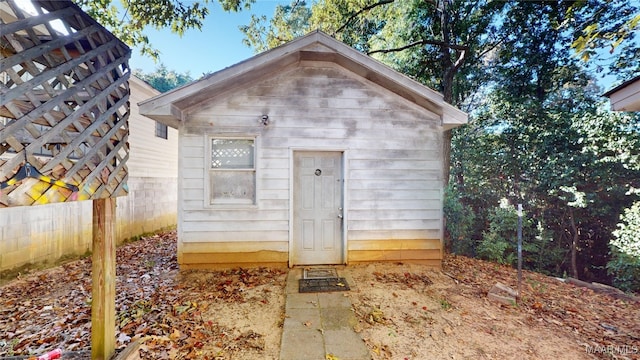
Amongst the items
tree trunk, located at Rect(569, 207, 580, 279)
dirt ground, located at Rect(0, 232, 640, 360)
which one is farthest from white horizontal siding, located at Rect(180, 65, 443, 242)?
tree trunk, located at Rect(569, 207, 580, 279)

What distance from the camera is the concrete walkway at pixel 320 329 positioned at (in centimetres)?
282

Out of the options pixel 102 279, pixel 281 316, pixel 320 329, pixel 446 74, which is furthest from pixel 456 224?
pixel 102 279

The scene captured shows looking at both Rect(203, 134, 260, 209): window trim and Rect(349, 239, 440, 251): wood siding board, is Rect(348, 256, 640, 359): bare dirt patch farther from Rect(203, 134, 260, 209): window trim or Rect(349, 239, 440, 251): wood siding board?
Rect(203, 134, 260, 209): window trim

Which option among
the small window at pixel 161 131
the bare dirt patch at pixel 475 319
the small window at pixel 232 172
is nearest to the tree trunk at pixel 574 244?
the bare dirt patch at pixel 475 319

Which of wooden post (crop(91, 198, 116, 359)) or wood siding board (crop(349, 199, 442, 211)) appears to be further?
wood siding board (crop(349, 199, 442, 211))

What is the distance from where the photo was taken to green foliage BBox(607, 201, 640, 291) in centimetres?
734

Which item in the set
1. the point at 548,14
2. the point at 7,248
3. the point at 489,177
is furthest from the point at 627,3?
the point at 7,248

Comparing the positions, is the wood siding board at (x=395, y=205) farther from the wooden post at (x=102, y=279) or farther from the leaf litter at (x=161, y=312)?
the wooden post at (x=102, y=279)

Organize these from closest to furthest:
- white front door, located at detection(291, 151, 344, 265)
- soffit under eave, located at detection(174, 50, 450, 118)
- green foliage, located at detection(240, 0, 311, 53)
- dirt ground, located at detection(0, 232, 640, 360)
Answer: dirt ground, located at detection(0, 232, 640, 360) < soffit under eave, located at detection(174, 50, 450, 118) < white front door, located at detection(291, 151, 344, 265) < green foliage, located at detection(240, 0, 311, 53)

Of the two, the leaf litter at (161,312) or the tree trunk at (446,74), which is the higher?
the tree trunk at (446,74)

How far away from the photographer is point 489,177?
37.9ft

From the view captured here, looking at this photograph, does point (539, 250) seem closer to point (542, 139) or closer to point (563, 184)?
point (563, 184)

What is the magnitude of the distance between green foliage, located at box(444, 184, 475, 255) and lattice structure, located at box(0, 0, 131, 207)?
27.8 feet

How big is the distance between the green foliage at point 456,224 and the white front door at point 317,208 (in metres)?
4.78
